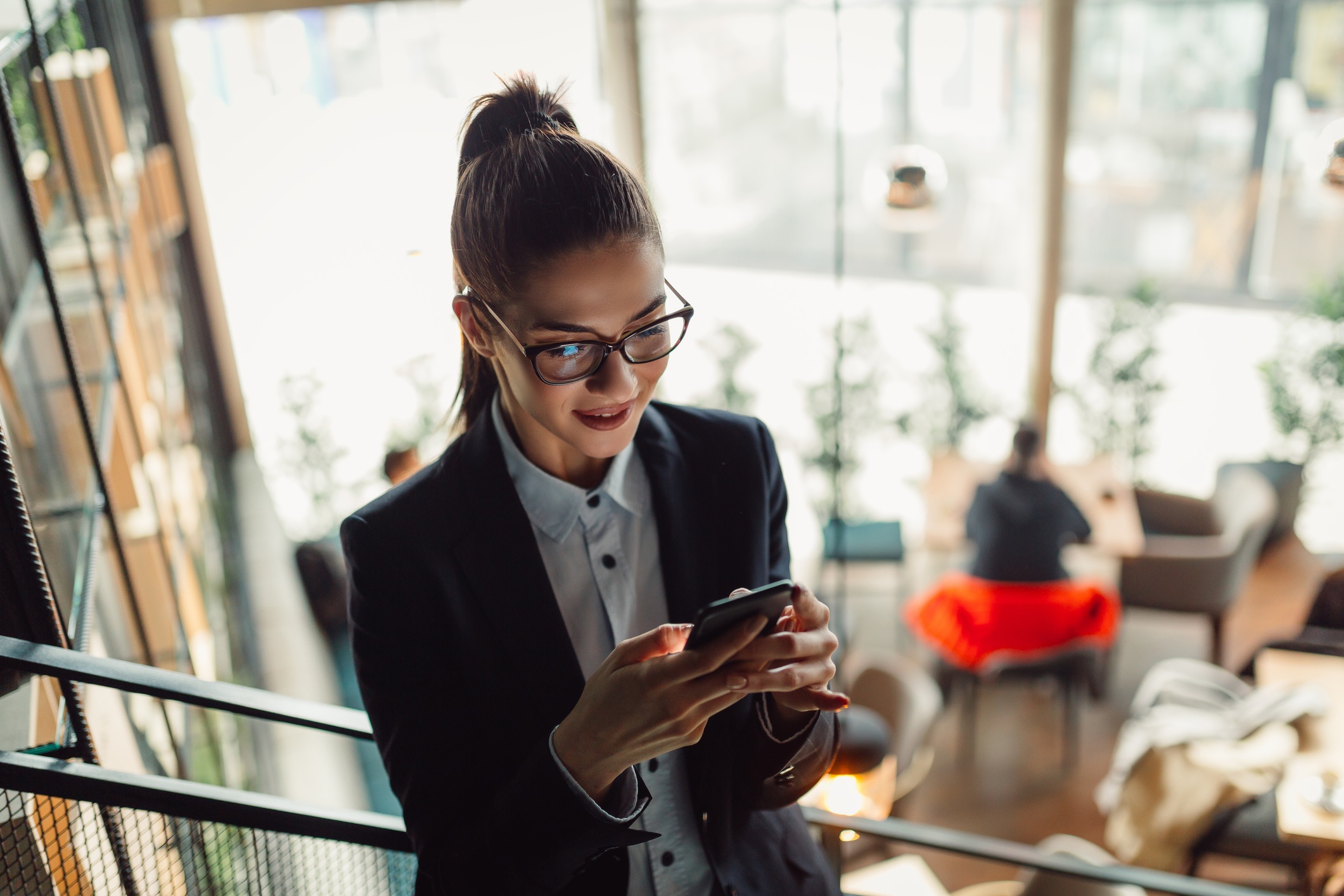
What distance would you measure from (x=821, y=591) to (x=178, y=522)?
3.81m

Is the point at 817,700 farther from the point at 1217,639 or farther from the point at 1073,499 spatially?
the point at 1217,639

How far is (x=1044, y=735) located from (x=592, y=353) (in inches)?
205

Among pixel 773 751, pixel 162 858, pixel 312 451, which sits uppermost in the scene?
pixel 773 751

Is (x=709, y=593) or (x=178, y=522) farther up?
(x=709, y=593)

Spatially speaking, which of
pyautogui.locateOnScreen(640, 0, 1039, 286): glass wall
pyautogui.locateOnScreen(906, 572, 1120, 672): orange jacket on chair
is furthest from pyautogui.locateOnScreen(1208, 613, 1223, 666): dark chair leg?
pyautogui.locateOnScreen(640, 0, 1039, 286): glass wall

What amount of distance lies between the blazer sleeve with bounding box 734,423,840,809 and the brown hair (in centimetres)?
38

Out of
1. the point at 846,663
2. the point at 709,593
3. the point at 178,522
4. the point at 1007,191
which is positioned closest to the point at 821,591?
the point at 846,663

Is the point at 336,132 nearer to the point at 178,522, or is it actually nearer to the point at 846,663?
the point at 178,522

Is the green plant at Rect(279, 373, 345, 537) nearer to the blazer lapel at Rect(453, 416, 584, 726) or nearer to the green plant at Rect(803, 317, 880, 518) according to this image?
the green plant at Rect(803, 317, 880, 518)

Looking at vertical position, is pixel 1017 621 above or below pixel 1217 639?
above

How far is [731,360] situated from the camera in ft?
22.6

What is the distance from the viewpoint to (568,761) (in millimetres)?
1055

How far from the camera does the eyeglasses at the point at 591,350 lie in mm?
1078

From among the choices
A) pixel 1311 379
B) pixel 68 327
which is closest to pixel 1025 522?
pixel 1311 379
